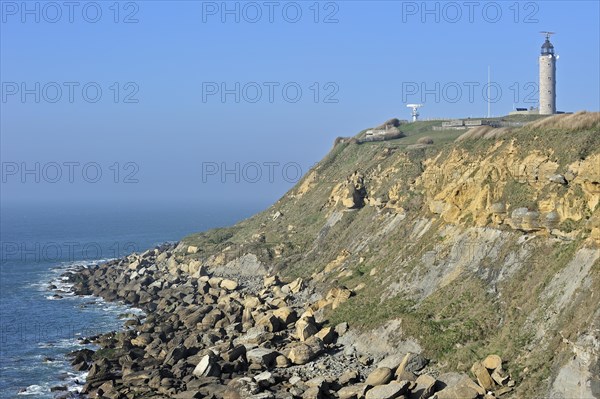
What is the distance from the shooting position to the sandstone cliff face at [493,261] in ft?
117

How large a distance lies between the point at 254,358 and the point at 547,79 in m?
65.0

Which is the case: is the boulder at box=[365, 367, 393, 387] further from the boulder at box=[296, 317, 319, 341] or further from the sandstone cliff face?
the boulder at box=[296, 317, 319, 341]

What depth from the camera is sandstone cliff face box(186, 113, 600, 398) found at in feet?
117

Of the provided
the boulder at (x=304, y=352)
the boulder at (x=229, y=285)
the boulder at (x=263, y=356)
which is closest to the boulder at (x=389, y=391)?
the boulder at (x=304, y=352)

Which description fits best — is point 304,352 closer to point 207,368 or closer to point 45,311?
point 207,368

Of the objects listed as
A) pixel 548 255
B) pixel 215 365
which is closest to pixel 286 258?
pixel 215 365

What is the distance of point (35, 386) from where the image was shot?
1854 inches

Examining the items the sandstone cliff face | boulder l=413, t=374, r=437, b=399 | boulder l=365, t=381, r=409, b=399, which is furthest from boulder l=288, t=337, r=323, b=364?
boulder l=413, t=374, r=437, b=399

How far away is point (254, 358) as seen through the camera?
146 ft

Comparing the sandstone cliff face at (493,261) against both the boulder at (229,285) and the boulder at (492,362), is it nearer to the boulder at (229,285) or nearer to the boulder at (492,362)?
the boulder at (492,362)

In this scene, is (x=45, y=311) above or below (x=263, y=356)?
below

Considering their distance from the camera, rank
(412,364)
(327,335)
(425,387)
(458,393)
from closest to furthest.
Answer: (458,393) → (425,387) → (412,364) → (327,335)

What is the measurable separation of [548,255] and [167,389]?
22.4 m

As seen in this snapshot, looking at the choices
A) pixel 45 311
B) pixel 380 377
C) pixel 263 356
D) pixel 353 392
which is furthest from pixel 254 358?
pixel 45 311
